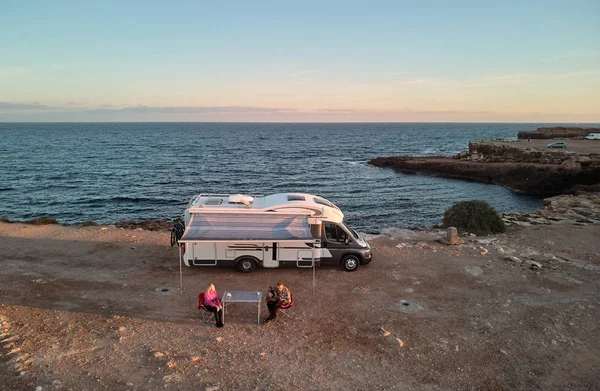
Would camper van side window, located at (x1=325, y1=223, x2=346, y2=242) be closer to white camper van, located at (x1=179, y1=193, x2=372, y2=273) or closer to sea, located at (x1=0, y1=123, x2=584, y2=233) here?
white camper van, located at (x1=179, y1=193, x2=372, y2=273)

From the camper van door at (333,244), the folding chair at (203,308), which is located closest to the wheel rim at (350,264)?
the camper van door at (333,244)

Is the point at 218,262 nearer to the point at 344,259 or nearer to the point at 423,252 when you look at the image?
the point at 344,259

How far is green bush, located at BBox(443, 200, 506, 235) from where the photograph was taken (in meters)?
21.1

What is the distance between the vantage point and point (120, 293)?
13.3m

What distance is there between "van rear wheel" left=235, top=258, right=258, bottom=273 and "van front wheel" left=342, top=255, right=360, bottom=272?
10.8 ft

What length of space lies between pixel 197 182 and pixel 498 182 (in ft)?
118

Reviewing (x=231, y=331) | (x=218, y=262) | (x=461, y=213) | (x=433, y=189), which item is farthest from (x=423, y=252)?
(x=433, y=189)

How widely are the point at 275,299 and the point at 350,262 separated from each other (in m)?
4.80

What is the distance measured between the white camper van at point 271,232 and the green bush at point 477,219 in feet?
27.3

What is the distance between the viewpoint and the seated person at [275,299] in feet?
37.7

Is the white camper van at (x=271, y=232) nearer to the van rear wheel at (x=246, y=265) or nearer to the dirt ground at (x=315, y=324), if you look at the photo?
the van rear wheel at (x=246, y=265)

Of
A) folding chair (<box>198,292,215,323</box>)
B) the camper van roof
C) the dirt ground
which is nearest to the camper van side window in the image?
the camper van roof

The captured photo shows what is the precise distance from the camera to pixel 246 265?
49.7ft

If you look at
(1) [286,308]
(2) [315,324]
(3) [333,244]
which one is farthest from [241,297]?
(3) [333,244]
